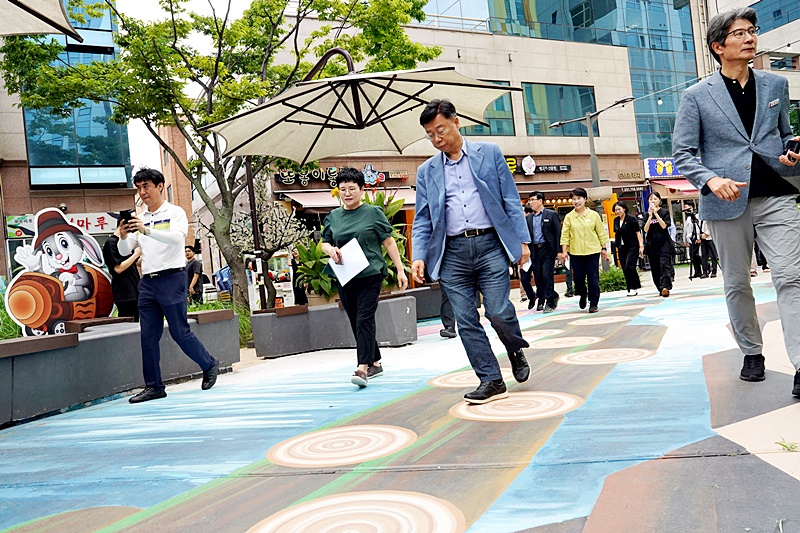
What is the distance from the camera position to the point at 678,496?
2.19m

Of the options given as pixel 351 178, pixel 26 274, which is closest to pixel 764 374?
pixel 351 178

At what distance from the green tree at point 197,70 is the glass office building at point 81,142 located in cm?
756

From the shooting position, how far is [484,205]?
13.3 feet

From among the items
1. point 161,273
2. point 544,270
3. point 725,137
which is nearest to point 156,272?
point 161,273

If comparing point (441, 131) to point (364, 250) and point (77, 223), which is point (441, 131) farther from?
point (77, 223)

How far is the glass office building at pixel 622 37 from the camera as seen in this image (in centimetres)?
2703

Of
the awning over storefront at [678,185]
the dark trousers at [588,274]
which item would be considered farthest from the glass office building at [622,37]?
the dark trousers at [588,274]

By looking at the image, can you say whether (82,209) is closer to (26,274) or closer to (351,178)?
(26,274)

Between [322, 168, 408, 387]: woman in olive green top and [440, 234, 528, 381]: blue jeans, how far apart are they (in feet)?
4.09

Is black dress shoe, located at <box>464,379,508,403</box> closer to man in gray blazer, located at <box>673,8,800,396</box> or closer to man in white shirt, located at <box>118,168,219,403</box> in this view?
man in gray blazer, located at <box>673,8,800,396</box>

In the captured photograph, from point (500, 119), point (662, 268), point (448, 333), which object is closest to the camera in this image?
point (448, 333)

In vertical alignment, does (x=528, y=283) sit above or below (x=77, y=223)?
below

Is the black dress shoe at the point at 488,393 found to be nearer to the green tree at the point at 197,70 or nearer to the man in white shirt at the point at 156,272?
the man in white shirt at the point at 156,272

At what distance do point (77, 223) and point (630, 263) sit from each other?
1618 cm
